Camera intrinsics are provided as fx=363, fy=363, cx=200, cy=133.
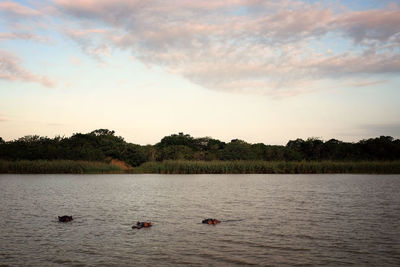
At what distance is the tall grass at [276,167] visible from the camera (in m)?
50.3

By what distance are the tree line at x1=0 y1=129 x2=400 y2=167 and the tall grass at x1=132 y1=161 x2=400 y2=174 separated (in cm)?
1906

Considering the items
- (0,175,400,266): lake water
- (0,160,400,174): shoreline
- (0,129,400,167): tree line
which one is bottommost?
(0,175,400,266): lake water

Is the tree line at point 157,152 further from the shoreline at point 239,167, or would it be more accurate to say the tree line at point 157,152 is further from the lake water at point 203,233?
the lake water at point 203,233

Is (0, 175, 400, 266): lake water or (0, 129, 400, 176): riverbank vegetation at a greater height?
(0, 129, 400, 176): riverbank vegetation

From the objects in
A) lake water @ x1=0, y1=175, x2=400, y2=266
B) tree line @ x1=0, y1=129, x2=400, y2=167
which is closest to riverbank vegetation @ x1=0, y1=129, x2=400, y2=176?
tree line @ x1=0, y1=129, x2=400, y2=167

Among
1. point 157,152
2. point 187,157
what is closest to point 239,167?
point 187,157

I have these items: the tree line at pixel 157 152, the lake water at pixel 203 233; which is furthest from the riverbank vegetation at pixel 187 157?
the lake water at pixel 203 233

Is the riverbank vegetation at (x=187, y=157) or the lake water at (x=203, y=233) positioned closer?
the lake water at (x=203, y=233)

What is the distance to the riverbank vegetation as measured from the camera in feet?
168

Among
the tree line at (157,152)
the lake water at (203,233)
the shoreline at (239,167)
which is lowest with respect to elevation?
the lake water at (203,233)

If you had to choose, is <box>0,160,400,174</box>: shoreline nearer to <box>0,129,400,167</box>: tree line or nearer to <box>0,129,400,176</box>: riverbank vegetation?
<box>0,129,400,176</box>: riverbank vegetation

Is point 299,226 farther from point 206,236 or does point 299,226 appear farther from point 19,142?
point 19,142

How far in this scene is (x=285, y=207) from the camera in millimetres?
19781

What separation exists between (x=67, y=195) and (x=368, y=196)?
2103 cm
